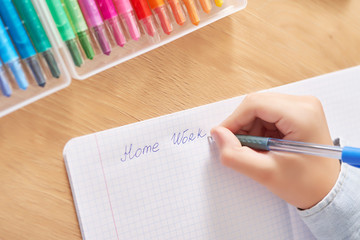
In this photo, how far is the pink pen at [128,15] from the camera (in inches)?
22.4

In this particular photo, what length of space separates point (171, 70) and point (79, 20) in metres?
0.16

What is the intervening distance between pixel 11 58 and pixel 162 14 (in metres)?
0.23

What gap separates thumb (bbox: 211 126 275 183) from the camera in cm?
56

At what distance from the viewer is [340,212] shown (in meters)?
0.59

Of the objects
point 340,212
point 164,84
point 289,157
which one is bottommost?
point 340,212

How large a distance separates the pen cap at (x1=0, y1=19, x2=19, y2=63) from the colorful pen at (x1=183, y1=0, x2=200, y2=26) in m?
0.26

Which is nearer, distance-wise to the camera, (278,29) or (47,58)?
(47,58)

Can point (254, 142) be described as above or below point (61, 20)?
below

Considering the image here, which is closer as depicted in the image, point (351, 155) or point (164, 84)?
point (351, 155)

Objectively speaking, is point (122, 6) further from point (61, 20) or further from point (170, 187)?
point (170, 187)

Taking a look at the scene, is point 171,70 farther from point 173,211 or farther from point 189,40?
point 173,211

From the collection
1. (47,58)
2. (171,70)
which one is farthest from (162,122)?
(47,58)

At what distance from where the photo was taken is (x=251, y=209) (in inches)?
25.0

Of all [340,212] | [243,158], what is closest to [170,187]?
[243,158]
